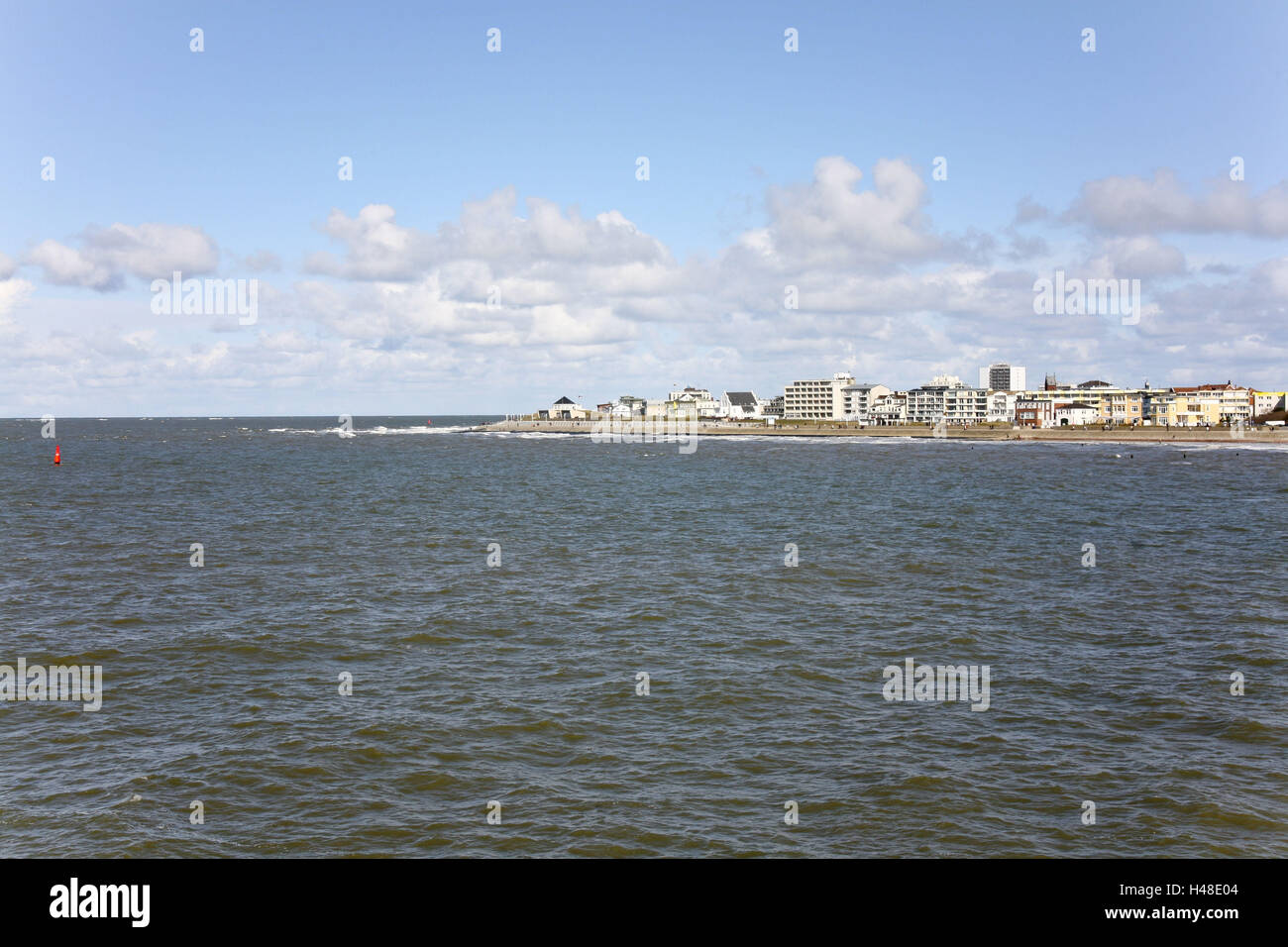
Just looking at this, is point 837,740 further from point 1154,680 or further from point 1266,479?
point 1266,479

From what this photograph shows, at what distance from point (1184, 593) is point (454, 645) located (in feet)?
91.2

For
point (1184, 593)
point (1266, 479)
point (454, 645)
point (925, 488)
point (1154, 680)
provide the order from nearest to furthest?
point (1154, 680), point (454, 645), point (1184, 593), point (925, 488), point (1266, 479)

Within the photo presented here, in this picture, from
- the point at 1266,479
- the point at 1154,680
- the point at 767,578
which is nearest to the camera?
the point at 1154,680

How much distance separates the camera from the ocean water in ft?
51.7

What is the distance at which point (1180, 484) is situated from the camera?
89.1 metres

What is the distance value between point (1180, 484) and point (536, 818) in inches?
3587

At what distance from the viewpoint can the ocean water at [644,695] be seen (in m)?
15.8

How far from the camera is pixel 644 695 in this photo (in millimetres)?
22906

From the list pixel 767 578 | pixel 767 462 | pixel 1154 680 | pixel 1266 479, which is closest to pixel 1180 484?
pixel 1266 479
